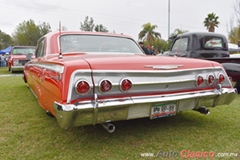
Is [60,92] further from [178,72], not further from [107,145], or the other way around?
[178,72]

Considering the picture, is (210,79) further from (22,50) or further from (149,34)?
(149,34)

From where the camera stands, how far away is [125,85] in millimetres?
2182

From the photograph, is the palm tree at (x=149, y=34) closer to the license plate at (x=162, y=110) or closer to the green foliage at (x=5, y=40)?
the license plate at (x=162, y=110)

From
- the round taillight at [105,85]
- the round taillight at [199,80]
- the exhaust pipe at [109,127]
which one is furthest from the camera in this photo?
the round taillight at [199,80]

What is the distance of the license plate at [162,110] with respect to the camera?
2412 millimetres

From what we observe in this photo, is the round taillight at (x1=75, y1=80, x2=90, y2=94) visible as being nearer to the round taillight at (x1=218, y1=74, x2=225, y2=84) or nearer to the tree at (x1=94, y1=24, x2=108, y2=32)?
the round taillight at (x1=218, y1=74, x2=225, y2=84)

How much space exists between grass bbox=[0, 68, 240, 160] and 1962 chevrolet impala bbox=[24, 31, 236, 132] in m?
0.37

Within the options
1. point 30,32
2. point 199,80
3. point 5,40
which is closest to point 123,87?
point 199,80

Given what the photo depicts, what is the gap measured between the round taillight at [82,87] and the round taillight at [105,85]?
0.46 ft

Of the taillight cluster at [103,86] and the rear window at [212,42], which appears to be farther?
the rear window at [212,42]

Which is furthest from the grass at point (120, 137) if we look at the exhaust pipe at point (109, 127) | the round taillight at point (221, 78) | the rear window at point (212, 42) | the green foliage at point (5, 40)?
the green foliage at point (5, 40)

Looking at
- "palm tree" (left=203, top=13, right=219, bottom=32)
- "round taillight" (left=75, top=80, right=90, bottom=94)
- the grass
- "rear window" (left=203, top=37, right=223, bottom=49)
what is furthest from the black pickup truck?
"palm tree" (left=203, top=13, right=219, bottom=32)

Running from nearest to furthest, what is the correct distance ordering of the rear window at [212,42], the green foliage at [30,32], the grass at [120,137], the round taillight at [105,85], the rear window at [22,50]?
the round taillight at [105,85] → the grass at [120,137] → the rear window at [212,42] → the rear window at [22,50] → the green foliage at [30,32]

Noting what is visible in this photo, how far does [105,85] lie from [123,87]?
204 mm
